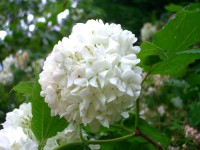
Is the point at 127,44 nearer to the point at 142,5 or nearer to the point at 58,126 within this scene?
the point at 58,126

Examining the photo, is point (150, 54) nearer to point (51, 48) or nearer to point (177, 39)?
point (177, 39)

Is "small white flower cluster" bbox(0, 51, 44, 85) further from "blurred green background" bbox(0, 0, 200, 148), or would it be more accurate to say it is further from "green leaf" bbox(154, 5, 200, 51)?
"green leaf" bbox(154, 5, 200, 51)

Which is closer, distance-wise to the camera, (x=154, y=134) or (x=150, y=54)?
(x=150, y=54)

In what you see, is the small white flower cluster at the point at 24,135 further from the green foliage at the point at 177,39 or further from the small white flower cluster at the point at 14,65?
the small white flower cluster at the point at 14,65

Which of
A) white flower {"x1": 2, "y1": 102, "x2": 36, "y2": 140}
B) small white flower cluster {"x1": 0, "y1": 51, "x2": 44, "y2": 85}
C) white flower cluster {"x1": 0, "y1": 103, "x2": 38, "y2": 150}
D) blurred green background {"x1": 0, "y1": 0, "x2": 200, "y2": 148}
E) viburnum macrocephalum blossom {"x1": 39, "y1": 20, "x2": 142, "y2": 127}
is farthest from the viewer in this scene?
small white flower cluster {"x1": 0, "y1": 51, "x2": 44, "y2": 85}

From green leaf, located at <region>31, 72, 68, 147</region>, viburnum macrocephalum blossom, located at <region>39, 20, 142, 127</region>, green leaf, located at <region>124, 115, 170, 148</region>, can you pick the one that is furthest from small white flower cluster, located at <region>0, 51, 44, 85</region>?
viburnum macrocephalum blossom, located at <region>39, 20, 142, 127</region>

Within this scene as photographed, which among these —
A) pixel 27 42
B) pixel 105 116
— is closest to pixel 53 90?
pixel 105 116

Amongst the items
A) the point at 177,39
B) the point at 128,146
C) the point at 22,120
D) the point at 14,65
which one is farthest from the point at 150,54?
the point at 14,65
